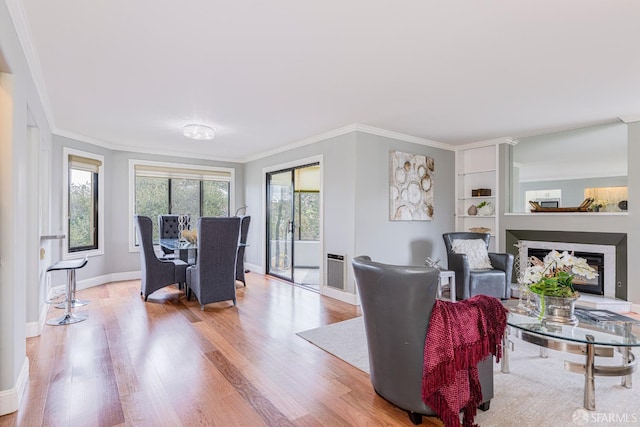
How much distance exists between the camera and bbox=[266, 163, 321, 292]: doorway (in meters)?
5.89

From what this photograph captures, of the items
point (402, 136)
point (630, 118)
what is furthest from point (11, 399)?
point (630, 118)

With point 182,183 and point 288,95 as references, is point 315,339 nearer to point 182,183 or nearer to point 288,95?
point 288,95

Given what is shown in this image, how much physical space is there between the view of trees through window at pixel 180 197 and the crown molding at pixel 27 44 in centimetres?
262

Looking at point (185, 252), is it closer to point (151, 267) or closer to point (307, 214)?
point (151, 267)

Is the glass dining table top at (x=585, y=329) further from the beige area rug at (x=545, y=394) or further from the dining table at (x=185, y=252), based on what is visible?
the dining table at (x=185, y=252)

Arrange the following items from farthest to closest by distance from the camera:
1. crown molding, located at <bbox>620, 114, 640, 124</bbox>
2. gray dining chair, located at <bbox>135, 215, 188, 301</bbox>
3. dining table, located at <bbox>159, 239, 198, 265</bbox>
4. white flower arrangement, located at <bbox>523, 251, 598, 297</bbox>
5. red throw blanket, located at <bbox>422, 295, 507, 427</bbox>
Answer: dining table, located at <bbox>159, 239, 198, 265</bbox>
gray dining chair, located at <bbox>135, 215, 188, 301</bbox>
crown molding, located at <bbox>620, 114, 640, 124</bbox>
white flower arrangement, located at <bbox>523, 251, 598, 297</bbox>
red throw blanket, located at <bbox>422, 295, 507, 427</bbox>

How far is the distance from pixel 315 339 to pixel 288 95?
241 cm

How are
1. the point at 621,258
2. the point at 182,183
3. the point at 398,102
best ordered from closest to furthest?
1. the point at 398,102
2. the point at 621,258
3. the point at 182,183

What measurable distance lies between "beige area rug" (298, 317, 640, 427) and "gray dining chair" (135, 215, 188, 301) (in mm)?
2607

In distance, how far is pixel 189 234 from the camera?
16.2ft

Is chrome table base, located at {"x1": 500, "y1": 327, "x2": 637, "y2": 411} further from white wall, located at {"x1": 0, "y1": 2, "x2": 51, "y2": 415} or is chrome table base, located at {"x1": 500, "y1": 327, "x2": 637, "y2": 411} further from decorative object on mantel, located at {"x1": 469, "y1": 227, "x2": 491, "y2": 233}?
decorative object on mantel, located at {"x1": 469, "y1": 227, "x2": 491, "y2": 233}

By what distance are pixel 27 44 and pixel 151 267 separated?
2843 mm

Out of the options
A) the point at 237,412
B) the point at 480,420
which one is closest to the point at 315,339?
the point at 237,412

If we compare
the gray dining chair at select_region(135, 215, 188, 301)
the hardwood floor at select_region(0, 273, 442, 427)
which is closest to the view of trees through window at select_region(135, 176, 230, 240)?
the gray dining chair at select_region(135, 215, 188, 301)
